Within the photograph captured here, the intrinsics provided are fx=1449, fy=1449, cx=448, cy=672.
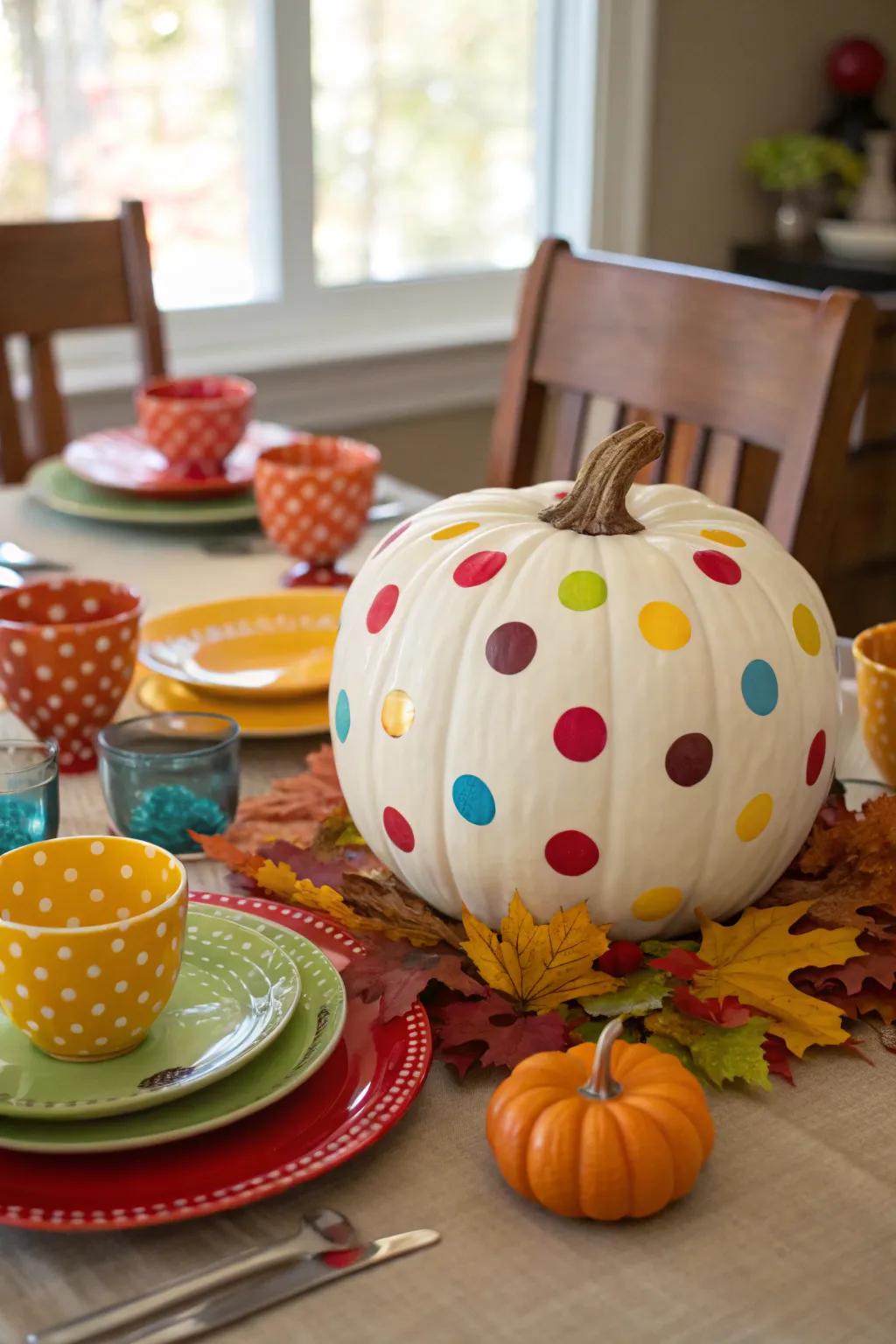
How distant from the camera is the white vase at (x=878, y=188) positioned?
308cm

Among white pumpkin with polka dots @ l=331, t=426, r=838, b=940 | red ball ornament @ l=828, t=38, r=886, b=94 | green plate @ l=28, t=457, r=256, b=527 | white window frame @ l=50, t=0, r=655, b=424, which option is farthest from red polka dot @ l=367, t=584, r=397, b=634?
red ball ornament @ l=828, t=38, r=886, b=94

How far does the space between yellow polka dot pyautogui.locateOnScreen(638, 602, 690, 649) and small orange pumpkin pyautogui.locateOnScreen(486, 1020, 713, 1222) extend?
0.19 m

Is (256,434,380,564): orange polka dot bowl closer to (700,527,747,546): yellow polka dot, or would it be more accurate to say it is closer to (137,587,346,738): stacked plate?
(137,587,346,738): stacked plate

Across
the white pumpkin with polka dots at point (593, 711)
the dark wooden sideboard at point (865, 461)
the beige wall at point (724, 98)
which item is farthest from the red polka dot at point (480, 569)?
the beige wall at point (724, 98)

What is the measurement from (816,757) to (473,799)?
17 cm

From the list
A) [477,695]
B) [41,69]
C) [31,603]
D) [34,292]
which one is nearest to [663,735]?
A: [477,695]

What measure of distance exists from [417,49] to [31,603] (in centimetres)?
210

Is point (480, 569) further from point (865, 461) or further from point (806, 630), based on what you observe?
point (865, 461)

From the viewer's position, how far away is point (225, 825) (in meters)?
0.84

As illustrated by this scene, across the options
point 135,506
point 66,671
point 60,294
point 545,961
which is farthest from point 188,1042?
point 60,294

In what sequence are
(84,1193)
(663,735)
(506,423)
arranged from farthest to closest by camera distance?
(506,423) → (663,735) → (84,1193)

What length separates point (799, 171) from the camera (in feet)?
9.95

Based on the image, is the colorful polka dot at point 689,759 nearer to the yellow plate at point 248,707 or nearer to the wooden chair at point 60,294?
the yellow plate at point 248,707

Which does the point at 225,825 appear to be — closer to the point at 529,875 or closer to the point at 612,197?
the point at 529,875
